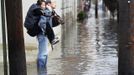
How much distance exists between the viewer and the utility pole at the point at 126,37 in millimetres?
8469

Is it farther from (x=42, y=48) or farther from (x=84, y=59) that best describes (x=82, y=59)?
(x=42, y=48)

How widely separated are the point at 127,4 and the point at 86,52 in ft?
24.1

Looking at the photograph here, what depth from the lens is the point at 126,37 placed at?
28.3 ft

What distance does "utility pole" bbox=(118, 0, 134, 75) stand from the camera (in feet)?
27.8

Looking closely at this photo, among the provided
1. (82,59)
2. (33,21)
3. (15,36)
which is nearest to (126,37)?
(15,36)

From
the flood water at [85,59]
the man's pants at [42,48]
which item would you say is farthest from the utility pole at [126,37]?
the flood water at [85,59]

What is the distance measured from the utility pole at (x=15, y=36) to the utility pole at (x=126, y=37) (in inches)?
74.0

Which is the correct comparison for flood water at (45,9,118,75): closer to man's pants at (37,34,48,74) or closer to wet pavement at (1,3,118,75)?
wet pavement at (1,3,118,75)

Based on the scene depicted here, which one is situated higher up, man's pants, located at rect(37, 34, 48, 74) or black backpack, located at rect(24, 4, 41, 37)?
black backpack, located at rect(24, 4, 41, 37)

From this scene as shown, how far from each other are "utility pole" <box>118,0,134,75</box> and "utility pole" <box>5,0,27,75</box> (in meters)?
1.88

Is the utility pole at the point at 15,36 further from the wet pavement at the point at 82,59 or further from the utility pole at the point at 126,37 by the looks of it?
the wet pavement at the point at 82,59

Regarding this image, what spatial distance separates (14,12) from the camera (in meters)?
7.59

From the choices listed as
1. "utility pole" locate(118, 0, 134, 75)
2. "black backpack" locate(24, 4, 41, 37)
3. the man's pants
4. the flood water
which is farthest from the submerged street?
"utility pole" locate(118, 0, 134, 75)

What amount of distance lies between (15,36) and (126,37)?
2019 millimetres
